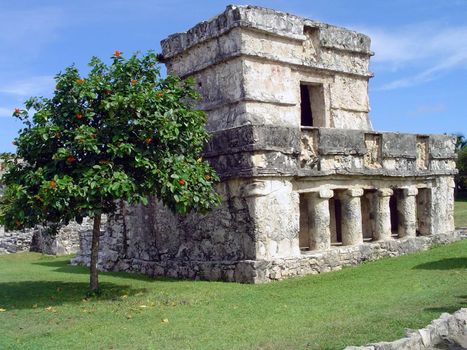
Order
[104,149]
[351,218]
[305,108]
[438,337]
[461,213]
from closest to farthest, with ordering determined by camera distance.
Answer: [438,337] → [104,149] → [351,218] → [305,108] → [461,213]

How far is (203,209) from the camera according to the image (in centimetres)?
954

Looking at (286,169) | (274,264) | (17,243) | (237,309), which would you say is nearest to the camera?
(237,309)

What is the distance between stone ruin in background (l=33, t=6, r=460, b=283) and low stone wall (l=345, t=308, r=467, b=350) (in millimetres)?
4346

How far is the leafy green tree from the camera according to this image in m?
8.59

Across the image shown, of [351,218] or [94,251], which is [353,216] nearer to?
[351,218]

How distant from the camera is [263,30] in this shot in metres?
12.8

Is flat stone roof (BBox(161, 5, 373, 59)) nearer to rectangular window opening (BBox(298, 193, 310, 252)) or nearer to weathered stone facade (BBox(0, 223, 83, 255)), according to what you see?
rectangular window opening (BBox(298, 193, 310, 252))

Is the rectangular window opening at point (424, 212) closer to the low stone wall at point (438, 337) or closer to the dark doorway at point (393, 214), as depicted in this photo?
the dark doorway at point (393, 214)

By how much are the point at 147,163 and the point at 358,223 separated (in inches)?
230

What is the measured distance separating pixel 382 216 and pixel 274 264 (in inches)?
160

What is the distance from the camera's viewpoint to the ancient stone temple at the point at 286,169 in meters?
10.8

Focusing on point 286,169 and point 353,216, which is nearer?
point 286,169

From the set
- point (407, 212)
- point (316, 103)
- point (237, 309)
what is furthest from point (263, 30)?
point (237, 309)

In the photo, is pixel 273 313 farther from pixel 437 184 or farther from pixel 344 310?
pixel 437 184
